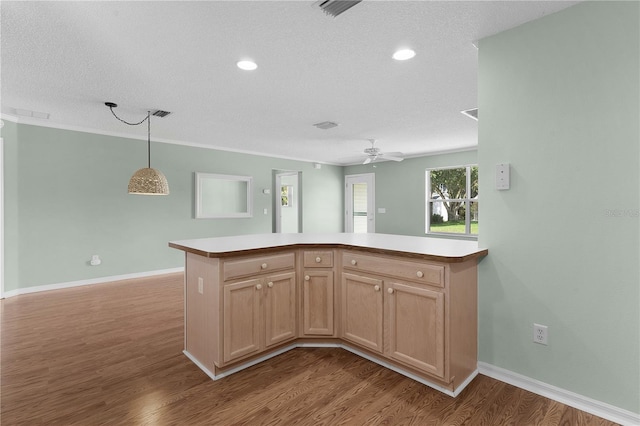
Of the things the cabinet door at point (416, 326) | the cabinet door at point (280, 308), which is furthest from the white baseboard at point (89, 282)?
the cabinet door at point (416, 326)

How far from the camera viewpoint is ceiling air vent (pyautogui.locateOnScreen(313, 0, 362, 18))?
5.76 ft

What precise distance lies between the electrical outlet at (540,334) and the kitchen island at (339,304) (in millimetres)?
353

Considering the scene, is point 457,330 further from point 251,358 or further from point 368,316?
point 251,358

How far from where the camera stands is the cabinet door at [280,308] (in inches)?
95.3

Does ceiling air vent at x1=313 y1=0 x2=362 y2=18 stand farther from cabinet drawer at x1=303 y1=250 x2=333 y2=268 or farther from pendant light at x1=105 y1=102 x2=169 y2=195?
pendant light at x1=105 y1=102 x2=169 y2=195

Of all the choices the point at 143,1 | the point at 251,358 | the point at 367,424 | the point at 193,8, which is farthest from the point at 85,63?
the point at 367,424

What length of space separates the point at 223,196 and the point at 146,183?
8.74ft

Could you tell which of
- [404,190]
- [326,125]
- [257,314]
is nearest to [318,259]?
[257,314]

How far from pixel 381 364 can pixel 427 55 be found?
2389mm

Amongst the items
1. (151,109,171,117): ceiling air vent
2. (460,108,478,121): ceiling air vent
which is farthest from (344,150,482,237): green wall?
(151,109,171,117): ceiling air vent

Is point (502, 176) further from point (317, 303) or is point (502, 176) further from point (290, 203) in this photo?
point (290, 203)

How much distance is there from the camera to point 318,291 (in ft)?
8.60

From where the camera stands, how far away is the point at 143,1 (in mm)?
1790

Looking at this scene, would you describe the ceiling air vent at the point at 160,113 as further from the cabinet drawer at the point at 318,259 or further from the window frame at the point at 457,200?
the window frame at the point at 457,200
